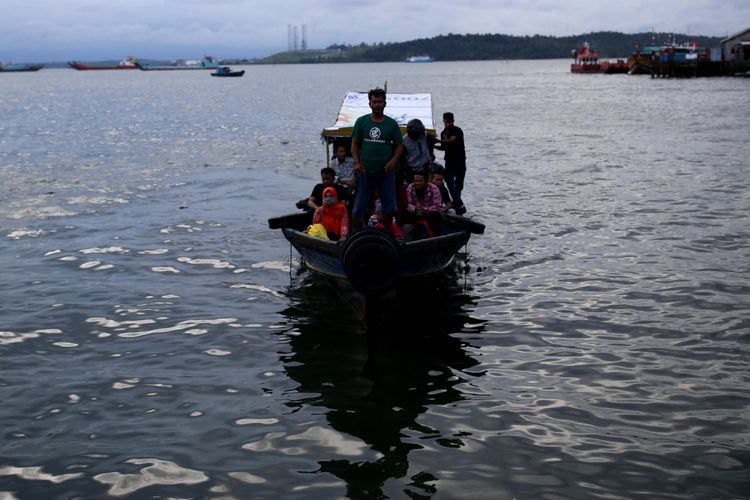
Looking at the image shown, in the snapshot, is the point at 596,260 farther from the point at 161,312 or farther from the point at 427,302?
the point at 161,312

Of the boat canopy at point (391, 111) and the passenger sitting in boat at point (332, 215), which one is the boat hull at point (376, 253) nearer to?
the passenger sitting in boat at point (332, 215)

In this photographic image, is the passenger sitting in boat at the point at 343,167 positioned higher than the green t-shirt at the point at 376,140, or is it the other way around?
the green t-shirt at the point at 376,140

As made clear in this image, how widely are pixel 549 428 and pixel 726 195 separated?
51.3 feet

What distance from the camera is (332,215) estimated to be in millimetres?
13445

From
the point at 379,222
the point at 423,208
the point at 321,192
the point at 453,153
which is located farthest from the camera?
the point at 453,153

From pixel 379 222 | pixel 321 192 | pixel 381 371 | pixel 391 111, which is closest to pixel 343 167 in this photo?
pixel 321 192

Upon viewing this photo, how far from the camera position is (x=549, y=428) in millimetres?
8398

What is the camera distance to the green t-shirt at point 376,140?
38.8 ft

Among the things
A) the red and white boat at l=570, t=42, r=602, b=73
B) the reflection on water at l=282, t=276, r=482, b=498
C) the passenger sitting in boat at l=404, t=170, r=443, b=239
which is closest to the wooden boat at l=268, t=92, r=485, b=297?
the passenger sitting in boat at l=404, t=170, r=443, b=239

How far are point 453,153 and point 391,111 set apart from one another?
186 centimetres

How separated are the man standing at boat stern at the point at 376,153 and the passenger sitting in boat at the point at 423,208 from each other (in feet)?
4.84

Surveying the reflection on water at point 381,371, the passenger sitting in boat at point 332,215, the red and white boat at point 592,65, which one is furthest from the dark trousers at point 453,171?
the red and white boat at point 592,65

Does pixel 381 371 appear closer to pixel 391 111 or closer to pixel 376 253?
pixel 376 253

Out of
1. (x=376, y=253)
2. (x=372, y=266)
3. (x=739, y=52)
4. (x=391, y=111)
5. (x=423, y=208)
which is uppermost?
(x=739, y=52)
